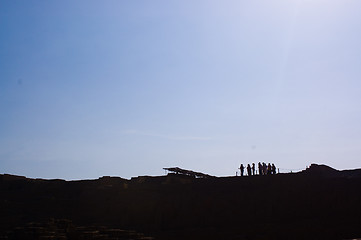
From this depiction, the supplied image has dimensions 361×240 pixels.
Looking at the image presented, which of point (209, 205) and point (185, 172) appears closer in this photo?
point (209, 205)

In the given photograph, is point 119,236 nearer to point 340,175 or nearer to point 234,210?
point 234,210

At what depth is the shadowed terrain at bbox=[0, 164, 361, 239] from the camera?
26.8 m

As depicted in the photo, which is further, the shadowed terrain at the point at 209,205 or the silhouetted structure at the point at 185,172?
the silhouetted structure at the point at 185,172

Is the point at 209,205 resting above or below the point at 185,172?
below

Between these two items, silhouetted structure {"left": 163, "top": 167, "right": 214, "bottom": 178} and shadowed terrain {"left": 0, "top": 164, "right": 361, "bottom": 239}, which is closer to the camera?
shadowed terrain {"left": 0, "top": 164, "right": 361, "bottom": 239}

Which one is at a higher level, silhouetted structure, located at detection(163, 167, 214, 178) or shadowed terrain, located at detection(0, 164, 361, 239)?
silhouetted structure, located at detection(163, 167, 214, 178)

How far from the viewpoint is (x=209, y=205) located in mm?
30609

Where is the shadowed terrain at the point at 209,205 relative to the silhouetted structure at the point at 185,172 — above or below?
below

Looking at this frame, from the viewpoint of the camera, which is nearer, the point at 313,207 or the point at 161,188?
the point at 313,207

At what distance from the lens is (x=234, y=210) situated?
29906mm

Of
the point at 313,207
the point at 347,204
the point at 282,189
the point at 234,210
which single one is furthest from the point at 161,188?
the point at 347,204

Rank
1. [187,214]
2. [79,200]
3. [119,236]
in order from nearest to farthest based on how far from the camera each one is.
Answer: [119,236], [187,214], [79,200]

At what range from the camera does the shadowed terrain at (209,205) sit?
2678 cm

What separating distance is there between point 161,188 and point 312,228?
11912 millimetres
